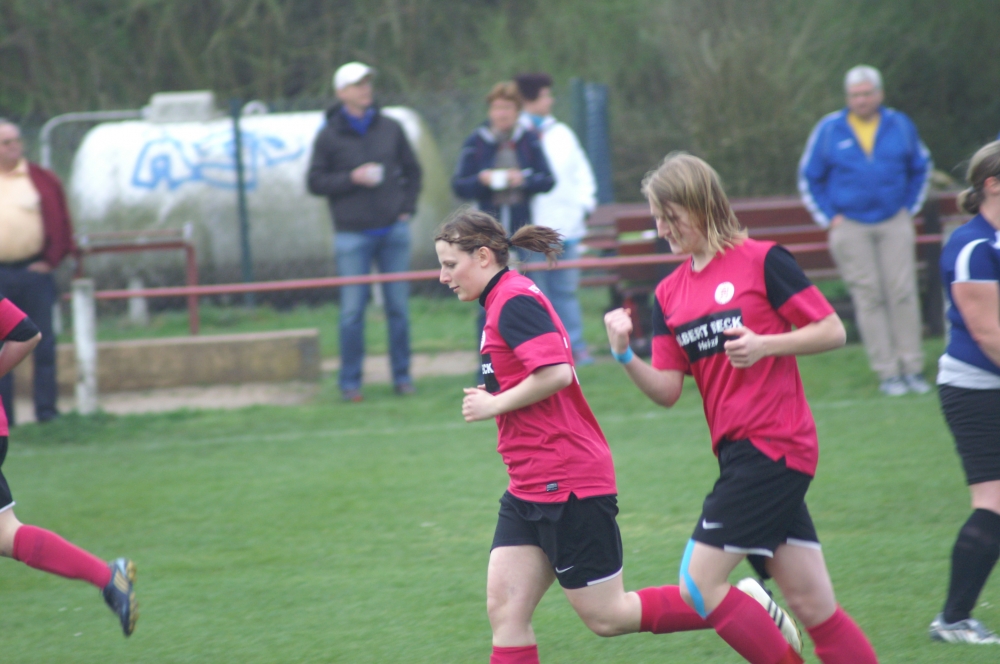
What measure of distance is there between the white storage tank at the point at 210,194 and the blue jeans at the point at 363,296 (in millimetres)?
5031

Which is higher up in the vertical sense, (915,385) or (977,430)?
(977,430)

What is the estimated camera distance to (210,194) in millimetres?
14242

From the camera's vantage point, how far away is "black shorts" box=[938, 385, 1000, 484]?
13.0 feet

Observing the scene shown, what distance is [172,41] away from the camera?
1952 centimetres

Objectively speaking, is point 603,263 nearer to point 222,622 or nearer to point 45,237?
point 45,237

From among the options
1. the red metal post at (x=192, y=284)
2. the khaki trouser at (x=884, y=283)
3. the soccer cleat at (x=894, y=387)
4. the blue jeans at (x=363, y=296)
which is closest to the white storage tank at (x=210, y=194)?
the red metal post at (x=192, y=284)

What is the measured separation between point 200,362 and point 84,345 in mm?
1158

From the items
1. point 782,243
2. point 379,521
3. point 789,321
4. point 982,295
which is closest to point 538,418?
point 789,321

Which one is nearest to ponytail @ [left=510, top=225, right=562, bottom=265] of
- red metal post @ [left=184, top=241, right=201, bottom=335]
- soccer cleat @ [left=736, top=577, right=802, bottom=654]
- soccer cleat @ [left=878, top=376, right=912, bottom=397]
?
soccer cleat @ [left=736, top=577, right=802, bottom=654]

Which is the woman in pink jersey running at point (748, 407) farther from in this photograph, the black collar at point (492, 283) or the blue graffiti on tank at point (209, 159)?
the blue graffiti on tank at point (209, 159)

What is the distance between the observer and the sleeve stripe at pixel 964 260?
3.88 meters

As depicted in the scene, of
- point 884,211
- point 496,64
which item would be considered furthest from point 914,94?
point 884,211

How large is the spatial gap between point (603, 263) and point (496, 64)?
10.5 metres

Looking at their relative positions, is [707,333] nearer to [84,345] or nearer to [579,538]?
[579,538]
